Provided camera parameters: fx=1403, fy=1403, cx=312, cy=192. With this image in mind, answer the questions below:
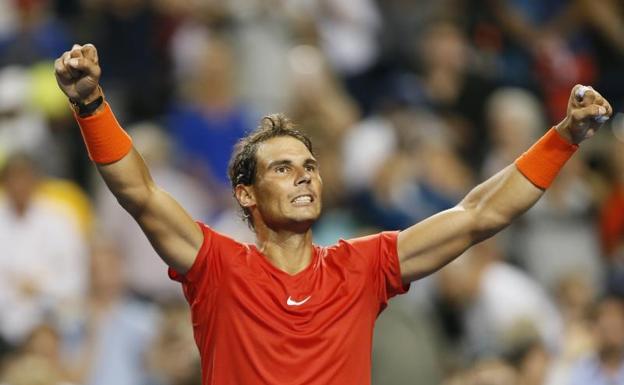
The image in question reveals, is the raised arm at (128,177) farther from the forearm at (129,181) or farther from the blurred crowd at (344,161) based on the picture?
the blurred crowd at (344,161)

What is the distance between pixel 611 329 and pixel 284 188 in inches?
127

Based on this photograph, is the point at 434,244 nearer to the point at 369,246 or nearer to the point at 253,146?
the point at 369,246

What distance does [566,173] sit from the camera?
1011 centimetres

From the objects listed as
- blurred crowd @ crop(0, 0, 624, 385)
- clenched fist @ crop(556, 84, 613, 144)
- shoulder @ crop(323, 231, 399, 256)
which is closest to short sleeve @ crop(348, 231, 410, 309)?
shoulder @ crop(323, 231, 399, 256)

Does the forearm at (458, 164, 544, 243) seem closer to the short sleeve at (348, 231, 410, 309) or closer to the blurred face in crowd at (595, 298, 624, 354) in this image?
the short sleeve at (348, 231, 410, 309)

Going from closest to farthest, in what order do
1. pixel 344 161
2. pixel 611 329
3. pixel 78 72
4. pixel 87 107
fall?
pixel 78 72 < pixel 87 107 < pixel 611 329 < pixel 344 161

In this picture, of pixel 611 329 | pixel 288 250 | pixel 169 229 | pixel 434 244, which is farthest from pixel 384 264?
pixel 611 329

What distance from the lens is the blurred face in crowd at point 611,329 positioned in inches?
318

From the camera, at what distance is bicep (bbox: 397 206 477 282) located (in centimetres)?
557

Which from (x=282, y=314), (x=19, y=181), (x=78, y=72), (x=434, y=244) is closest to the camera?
(x=78, y=72)

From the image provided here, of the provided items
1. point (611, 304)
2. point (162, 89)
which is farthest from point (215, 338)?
point (162, 89)

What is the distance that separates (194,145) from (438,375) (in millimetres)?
3214

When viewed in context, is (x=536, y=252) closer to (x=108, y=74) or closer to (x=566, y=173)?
(x=566, y=173)

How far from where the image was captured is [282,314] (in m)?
5.43
